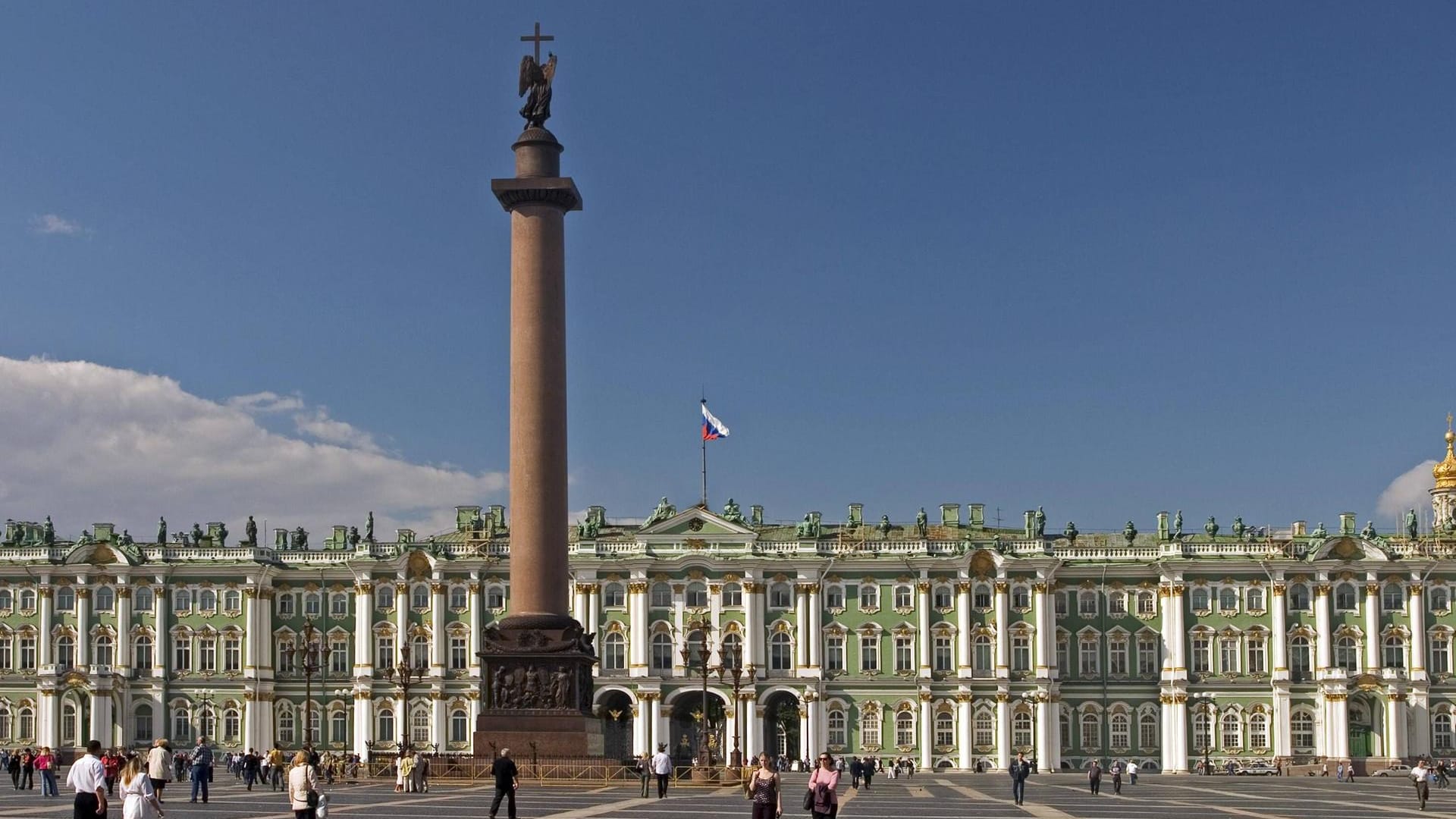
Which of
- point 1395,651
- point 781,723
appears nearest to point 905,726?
point 781,723

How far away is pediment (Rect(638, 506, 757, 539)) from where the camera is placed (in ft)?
360

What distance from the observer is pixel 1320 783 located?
82812mm

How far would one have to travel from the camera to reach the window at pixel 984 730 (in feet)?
349

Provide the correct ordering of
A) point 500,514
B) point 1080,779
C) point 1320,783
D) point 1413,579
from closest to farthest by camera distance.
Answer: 1. point 1320,783
2. point 1080,779
3. point 1413,579
4. point 500,514

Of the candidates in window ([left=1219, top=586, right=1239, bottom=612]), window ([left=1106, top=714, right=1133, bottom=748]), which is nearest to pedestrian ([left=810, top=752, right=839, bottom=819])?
window ([left=1106, top=714, right=1133, bottom=748])

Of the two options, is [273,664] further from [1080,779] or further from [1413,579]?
[1413,579]

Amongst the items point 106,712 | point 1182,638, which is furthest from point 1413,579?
point 106,712

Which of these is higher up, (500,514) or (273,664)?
(500,514)

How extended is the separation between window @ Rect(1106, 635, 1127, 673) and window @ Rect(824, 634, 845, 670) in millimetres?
14767

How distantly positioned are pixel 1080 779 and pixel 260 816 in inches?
2202

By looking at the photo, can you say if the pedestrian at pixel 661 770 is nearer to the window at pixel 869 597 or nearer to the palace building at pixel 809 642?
the palace building at pixel 809 642

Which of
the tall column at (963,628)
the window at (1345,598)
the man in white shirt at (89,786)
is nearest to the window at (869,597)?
the tall column at (963,628)

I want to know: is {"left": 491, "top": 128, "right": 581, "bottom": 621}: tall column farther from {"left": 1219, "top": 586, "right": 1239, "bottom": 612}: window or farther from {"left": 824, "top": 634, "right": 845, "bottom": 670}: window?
{"left": 1219, "top": 586, "right": 1239, "bottom": 612}: window

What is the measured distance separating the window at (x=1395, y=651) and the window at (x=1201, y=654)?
9263 mm
